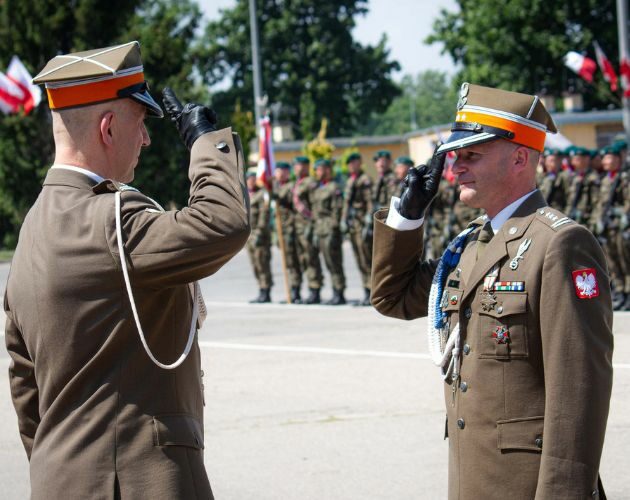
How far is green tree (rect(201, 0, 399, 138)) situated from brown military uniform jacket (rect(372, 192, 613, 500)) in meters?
52.2

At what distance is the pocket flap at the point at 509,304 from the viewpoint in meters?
3.10

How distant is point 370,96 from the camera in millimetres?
58125

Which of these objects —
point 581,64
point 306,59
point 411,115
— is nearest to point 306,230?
point 581,64

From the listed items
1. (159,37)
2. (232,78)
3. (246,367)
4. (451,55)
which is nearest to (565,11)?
(451,55)

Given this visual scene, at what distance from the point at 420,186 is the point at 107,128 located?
3.40 feet

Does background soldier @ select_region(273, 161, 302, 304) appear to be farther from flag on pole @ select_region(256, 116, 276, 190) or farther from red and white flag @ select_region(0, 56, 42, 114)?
red and white flag @ select_region(0, 56, 42, 114)

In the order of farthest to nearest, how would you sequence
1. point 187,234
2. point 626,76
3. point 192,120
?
point 626,76, point 192,120, point 187,234

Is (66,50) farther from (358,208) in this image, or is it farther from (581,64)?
(358,208)

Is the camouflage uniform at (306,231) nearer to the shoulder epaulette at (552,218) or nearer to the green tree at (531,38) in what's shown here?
the shoulder epaulette at (552,218)

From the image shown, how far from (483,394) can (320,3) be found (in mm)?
55175

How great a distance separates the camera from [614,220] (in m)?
14.0

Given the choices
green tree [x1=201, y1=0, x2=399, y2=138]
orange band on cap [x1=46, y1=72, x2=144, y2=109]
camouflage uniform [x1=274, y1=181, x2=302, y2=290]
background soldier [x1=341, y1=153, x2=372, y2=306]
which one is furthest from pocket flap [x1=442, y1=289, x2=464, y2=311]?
green tree [x1=201, y1=0, x2=399, y2=138]

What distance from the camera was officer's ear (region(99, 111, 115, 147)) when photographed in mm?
2900

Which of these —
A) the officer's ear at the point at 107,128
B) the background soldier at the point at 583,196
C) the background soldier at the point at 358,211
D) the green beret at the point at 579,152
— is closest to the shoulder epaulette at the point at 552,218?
the officer's ear at the point at 107,128
